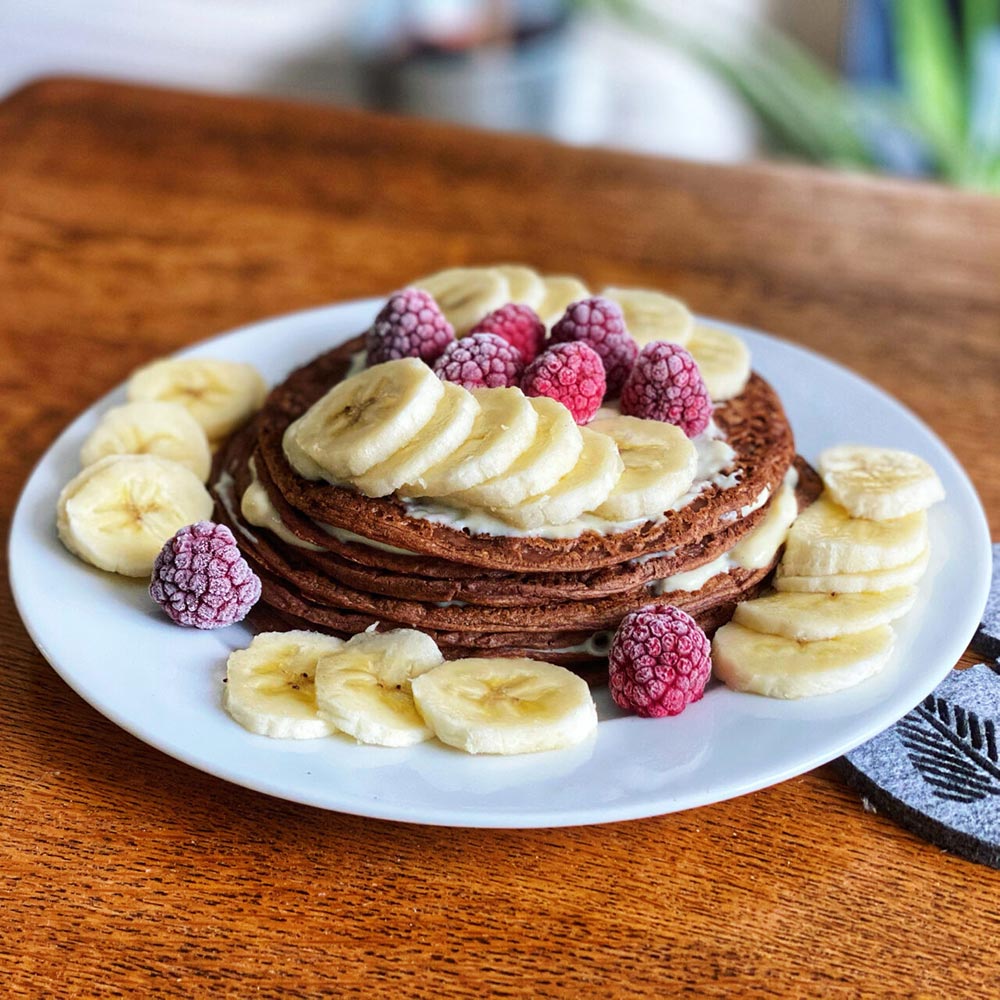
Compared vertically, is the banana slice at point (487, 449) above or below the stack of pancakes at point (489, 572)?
above

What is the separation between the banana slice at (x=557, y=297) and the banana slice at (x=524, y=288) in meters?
0.02

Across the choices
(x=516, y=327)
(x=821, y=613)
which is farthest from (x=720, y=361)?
(x=821, y=613)

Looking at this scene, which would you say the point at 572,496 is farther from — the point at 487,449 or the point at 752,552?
the point at 752,552

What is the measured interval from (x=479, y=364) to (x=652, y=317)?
18.0 inches

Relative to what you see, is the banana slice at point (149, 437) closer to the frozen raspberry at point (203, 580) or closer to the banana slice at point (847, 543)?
the frozen raspberry at point (203, 580)

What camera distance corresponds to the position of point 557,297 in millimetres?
2340

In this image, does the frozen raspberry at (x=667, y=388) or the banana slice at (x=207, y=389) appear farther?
the banana slice at (x=207, y=389)

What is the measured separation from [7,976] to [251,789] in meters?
0.34

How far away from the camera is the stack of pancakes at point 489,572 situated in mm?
1727

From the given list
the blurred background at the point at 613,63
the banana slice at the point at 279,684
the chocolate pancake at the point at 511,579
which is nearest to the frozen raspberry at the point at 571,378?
the chocolate pancake at the point at 511,579

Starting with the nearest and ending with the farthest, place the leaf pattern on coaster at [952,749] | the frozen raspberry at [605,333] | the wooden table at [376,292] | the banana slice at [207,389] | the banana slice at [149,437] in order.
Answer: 1. the wooden table at [376,292]
2. the leaf pattern on coaster at [952,749]
3. the frozen raspberry at [605,333]
4. the banana slice at [149,437]
5. the banana slice at [207,389]

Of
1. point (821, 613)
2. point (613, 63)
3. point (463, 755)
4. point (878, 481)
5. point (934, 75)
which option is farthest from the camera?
point (613, 63)

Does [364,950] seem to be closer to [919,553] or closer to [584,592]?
[584,592]

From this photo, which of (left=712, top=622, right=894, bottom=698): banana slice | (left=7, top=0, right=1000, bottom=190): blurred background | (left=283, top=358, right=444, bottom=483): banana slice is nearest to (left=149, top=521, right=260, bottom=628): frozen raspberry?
(left=283, top=358, right=444, bottom=483): banana slice
